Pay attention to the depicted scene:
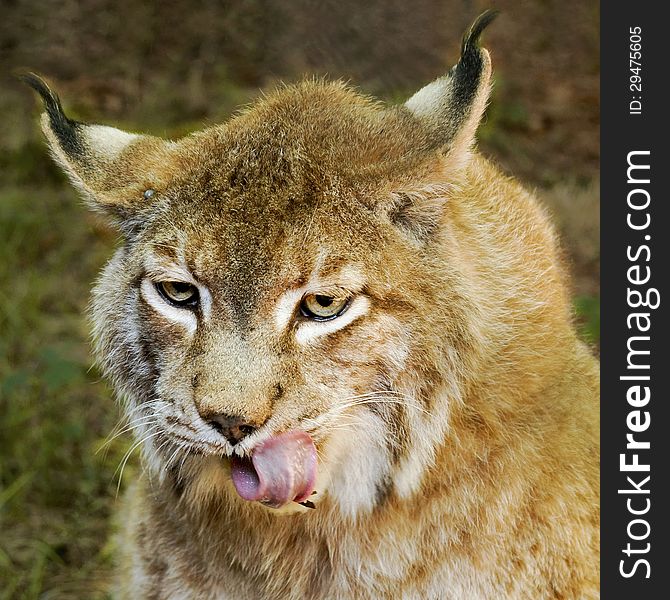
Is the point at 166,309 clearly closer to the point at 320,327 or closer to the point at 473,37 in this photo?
the point at 320,327

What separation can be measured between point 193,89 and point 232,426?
638 centimetres

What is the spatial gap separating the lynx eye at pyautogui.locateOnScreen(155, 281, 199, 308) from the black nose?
14.8 inches

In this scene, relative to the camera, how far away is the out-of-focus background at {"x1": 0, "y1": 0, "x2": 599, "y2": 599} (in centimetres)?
668

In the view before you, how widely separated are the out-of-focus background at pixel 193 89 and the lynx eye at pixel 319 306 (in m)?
3.13

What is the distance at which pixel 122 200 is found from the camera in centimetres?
338

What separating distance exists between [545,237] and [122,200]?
152 cm

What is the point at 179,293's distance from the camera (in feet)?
10.5

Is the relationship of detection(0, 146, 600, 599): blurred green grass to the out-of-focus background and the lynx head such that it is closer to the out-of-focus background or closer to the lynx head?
the out-of-focus background

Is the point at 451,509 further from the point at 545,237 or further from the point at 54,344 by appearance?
the point at 54,344

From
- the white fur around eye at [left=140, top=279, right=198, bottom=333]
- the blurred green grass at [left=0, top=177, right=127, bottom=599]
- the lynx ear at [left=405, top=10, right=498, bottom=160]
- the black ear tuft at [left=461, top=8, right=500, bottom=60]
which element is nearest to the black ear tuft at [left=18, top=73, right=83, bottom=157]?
the white fur around eye at [left=140, top=279, right=198, bottom=333]

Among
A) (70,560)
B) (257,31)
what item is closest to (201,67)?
(257,31)

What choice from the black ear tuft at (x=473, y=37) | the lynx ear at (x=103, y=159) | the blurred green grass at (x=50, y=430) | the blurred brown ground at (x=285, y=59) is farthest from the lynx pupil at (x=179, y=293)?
the blurred brown ground at (x=285, y=59)

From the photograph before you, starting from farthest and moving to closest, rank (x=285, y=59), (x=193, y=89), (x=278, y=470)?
1. (x=193, y=89)
2. (x=285, y=59)
3. (x=278, y=470)

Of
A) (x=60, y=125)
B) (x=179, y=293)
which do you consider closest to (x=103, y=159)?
(x=60, y=125)
